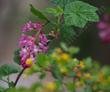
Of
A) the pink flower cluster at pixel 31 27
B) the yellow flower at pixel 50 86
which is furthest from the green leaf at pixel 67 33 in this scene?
the yellow flower at pixel 50 86

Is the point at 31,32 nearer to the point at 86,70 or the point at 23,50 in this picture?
the point at 23,50

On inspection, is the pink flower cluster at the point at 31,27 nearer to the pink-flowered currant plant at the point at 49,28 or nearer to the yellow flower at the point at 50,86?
the pink-flowered currant plant at the point at 49,28

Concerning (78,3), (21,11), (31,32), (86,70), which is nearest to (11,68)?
(31,32)

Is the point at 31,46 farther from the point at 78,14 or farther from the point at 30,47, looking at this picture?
the point at 78,14

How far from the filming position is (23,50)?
55.0 inches

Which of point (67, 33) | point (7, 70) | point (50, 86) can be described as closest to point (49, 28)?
point (67, 33)

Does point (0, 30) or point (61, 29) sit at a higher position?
point (61, 29)

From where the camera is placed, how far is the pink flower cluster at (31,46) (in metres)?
1.39

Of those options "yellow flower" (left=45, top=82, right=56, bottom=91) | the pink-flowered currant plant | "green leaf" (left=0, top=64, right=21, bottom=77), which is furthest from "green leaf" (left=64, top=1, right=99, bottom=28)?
"yellow flower" (left=45, top=82, right=56, bottom=91)

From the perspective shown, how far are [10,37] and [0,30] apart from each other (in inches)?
4.6

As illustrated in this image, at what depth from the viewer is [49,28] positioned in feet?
5.00

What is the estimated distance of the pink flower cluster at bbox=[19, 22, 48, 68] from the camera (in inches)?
54.8

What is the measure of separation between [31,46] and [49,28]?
0.47ft

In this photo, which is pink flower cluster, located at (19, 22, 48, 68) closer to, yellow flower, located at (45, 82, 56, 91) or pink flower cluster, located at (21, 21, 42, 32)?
pink flower cluster, located at (21, 21, 42, 32)
